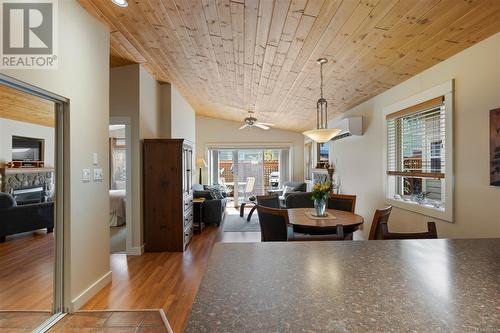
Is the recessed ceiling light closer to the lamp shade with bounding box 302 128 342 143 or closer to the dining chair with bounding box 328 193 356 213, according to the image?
the lamp shade with bounding box 302 128 342 143

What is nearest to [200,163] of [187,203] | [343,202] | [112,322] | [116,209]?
[116,209]

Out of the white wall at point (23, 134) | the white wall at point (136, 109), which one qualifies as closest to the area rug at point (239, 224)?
the white wall at point (136, 109)

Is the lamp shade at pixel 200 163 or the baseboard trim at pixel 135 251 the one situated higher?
the lamp shade at pixel 200 163

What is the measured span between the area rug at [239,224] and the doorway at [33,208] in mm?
3483

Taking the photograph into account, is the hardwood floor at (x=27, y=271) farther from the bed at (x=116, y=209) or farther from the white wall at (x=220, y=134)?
the white wall at (x=220, y=134)

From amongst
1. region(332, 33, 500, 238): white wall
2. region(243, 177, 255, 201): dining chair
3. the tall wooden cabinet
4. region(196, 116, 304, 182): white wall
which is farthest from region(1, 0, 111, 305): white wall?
region(243, 177, 255, 201): dining chair

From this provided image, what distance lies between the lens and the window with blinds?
2840 mm

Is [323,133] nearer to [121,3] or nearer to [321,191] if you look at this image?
[321,191]

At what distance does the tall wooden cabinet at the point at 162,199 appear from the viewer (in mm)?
4176

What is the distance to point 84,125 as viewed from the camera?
2.60 m

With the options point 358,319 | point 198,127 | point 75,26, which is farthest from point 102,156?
point 198,127

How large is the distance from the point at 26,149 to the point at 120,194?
3.70m

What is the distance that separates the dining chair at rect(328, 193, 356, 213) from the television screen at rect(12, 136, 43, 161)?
10.9ft

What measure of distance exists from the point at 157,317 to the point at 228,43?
2.72 m
